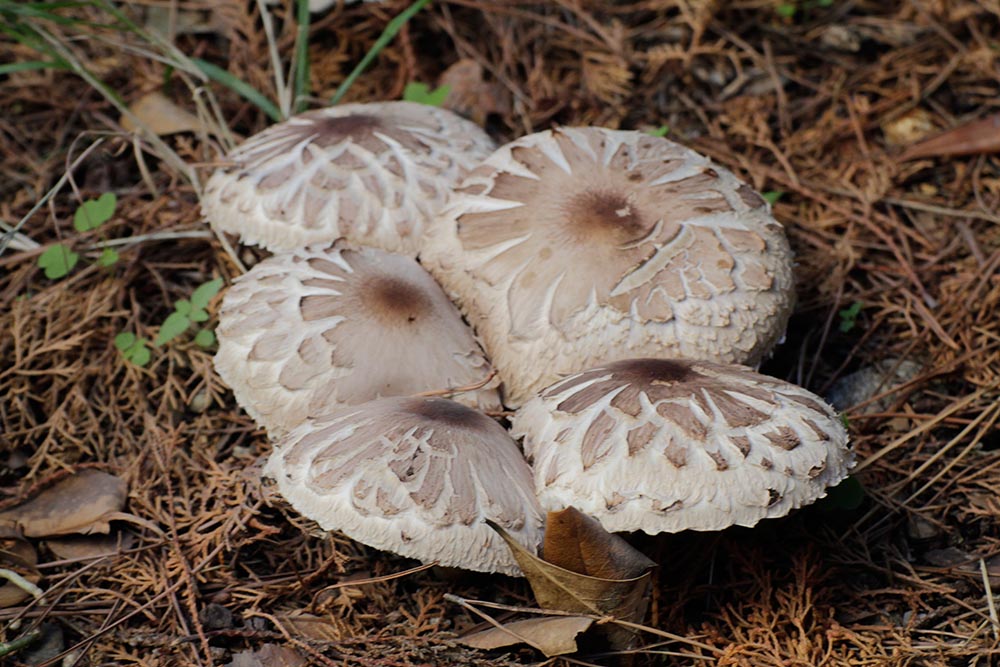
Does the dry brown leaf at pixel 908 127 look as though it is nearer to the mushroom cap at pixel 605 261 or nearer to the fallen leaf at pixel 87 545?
the mushroom cap at pixel 605 261

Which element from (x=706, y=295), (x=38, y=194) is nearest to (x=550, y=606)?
(x=706, y=295)

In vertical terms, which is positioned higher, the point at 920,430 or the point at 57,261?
the point at 57,261

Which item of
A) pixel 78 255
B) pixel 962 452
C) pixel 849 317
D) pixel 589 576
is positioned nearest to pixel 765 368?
pixel 849 317

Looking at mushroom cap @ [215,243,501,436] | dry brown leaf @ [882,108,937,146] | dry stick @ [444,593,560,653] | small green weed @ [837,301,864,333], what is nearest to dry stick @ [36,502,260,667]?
mushroom cap @ [215,243,501,436]

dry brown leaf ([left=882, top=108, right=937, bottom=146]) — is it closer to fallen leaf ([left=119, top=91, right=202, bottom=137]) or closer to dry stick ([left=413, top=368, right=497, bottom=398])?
dry stick ([left=413, top=368, right=497, bottom=398])

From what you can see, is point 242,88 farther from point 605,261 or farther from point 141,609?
point 141,609

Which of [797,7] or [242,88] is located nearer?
[242,88]

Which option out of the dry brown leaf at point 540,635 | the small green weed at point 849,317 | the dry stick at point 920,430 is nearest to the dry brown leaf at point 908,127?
Answer: the small green weed at point 849,317
